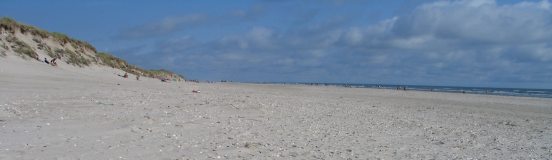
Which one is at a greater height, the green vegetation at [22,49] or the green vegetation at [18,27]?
the green vegetation at [18,27]

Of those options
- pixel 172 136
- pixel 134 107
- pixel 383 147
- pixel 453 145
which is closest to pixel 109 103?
pixel 134 107

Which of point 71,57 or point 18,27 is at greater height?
point 18,27

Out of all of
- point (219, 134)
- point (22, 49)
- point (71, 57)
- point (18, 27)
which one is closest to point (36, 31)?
point (18, 27)

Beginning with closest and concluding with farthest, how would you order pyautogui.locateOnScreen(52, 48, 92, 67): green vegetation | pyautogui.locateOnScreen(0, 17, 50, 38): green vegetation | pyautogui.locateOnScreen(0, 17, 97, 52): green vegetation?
pyautogui.locateOnScreen(0, 17, 50, 38): green vegetation < pyautogui.locateOnScreen(0, 17, 97, 52): green vegetation < pyautogui.locateOnScreen(52, 48, 92, 67): green vegetation

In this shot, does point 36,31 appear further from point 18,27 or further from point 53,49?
point 18,27

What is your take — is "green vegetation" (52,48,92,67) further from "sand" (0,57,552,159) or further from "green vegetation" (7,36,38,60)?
"sand" (0,57,552,159)

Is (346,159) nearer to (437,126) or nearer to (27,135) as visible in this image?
(27,135)

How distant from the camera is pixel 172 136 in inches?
440

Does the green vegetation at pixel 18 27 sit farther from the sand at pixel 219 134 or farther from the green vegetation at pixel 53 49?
the sand at pixel 219 134

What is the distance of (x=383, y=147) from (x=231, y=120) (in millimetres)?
4970

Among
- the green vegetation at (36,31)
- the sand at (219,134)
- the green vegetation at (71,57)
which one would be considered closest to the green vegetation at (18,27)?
the green vegetation at (36,31)

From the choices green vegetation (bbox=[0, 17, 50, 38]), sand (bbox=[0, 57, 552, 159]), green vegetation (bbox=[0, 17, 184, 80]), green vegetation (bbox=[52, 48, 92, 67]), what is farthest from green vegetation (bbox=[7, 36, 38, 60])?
sand (bbox=[0, 57, 552, 159])

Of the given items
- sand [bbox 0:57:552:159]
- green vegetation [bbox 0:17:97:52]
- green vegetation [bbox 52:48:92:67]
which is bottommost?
sand [bbox 0:57:552:159]

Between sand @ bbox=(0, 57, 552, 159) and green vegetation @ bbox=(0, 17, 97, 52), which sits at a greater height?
green vegetation @ bbox=(0, 17, 97, 52)
